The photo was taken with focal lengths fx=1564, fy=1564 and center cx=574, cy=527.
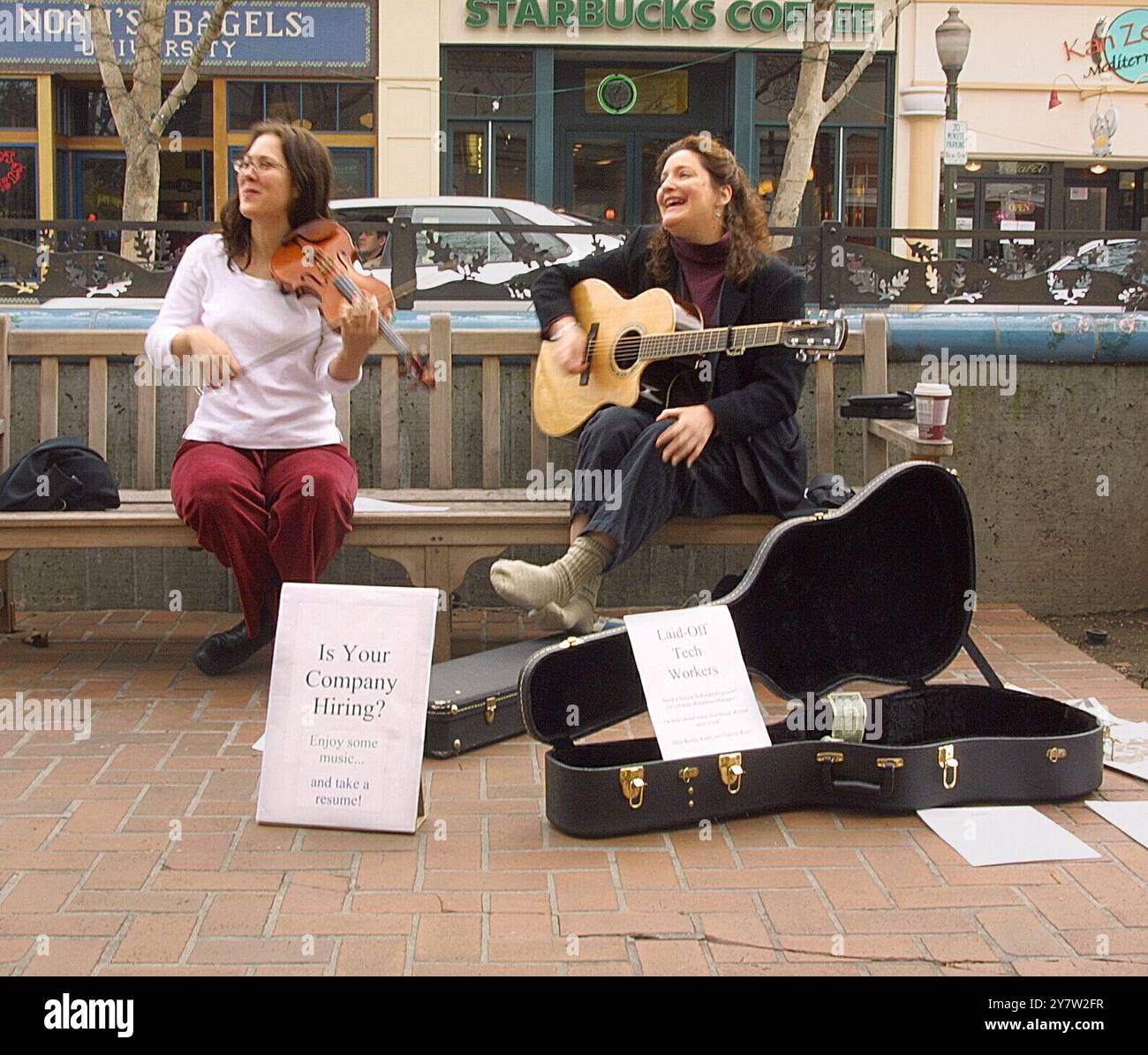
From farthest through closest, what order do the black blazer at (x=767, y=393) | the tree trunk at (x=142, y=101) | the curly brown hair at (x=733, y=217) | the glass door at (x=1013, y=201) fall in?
the glass door at (x=1013, y=201), the tree trunk at (x=142, y=101), the curly brown hair at (x=733, y=217), the black blazer at (x=767, y=393)

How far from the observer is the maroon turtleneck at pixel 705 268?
15.6 ft

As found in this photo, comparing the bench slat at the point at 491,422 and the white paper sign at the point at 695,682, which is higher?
the bench slat at the point at 491,422

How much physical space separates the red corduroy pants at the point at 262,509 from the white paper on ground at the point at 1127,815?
222 cm

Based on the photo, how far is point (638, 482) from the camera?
4516 mm

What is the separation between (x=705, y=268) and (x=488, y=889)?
229 cm

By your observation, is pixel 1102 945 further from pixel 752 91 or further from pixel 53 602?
pixel 752 91

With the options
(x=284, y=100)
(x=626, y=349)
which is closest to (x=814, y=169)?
(x=284, y=100)

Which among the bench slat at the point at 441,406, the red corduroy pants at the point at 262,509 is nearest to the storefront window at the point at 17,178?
the bench slat at the point at 441,406

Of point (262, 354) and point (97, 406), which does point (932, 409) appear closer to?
point (262, 354)

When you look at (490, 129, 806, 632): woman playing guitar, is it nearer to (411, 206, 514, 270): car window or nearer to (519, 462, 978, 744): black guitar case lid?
(519, 462, 978, 744): black guitar case lid

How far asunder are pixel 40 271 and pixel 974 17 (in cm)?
1621

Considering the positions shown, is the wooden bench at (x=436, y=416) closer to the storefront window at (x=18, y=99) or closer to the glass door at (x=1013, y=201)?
the storefront window at (x=18, y=99)

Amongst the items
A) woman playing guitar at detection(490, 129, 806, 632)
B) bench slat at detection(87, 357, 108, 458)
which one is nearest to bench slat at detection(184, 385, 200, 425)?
bench slat at detection(87, 357, 108, 458)

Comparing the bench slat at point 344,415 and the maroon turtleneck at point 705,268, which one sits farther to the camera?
the bench slat at point 344,415
